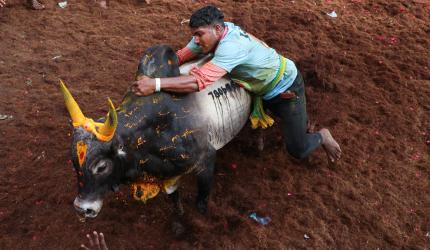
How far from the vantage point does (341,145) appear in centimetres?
419

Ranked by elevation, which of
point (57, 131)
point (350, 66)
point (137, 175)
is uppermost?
point (137, 175)

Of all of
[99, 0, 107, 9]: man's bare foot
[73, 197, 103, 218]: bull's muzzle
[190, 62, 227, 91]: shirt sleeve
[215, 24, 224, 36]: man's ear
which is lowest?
[99, 0, 107, 9]: man's bare foot

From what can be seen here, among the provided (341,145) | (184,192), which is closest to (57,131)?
(184,192)

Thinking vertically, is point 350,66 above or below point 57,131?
above

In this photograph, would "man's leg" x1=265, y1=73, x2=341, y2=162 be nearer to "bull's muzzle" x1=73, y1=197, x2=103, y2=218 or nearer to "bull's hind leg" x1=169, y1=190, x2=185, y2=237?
"bull's hind leg" x1=169, y1=190, x2=185, y2=237

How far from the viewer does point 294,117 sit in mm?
3453

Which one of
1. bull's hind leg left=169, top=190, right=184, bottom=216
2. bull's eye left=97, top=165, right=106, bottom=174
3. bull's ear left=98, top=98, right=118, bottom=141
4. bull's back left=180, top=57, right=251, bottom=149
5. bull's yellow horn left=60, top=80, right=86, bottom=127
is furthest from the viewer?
bull's hind leg left=169, top=190, right=184, bottom=216

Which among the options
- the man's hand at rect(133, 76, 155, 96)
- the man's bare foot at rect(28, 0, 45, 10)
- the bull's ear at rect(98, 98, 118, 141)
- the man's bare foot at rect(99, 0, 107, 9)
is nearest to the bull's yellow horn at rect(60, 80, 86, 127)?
the bull's ear at rect(98, 98, 118, 141)

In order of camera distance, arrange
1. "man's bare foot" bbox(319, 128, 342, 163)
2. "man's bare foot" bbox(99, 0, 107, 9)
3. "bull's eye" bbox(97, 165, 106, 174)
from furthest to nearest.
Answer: "man's bare foot" bbox(99, 0, 107, 9) < "man's bare foot" bbox(319, 128, 342, 163) < "bull's eye" bbox(97, 165, 106, 174)

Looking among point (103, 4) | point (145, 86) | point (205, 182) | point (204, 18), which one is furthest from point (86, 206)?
point (103, 4)

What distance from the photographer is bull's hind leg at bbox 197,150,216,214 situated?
123 inches

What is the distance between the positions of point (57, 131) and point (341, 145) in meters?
2.85

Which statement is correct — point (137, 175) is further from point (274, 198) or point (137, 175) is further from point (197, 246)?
point (274, 198)

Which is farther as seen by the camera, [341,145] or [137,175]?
[341,145]
